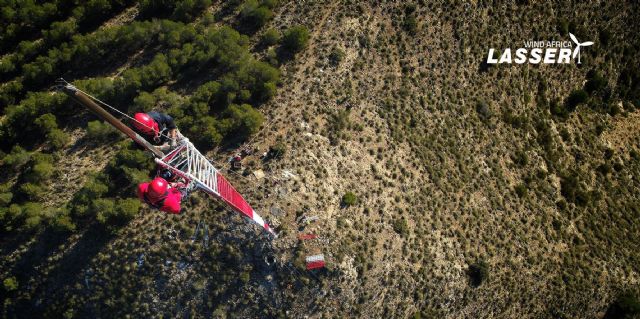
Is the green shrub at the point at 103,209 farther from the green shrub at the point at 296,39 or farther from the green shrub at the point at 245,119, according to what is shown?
the green shrub at the point at 296,39

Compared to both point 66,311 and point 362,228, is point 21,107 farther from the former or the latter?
point 362,228

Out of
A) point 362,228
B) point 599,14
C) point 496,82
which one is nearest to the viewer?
point 362,228

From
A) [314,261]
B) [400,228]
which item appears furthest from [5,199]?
[400,228]

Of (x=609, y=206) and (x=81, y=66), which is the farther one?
(x=609, y=206)

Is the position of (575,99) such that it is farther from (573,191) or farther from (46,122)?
(46,122)

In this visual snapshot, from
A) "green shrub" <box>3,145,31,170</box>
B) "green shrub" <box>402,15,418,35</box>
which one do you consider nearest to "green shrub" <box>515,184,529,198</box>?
"green shrub" <box>402,15,418,35</box>

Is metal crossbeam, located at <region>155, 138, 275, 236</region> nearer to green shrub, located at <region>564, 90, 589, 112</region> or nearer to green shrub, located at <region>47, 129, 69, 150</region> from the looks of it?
green shrub, located at <region>47, 129, 69, 150</region>

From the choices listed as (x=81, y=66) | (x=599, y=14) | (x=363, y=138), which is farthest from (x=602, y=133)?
(x=81, y=66)
